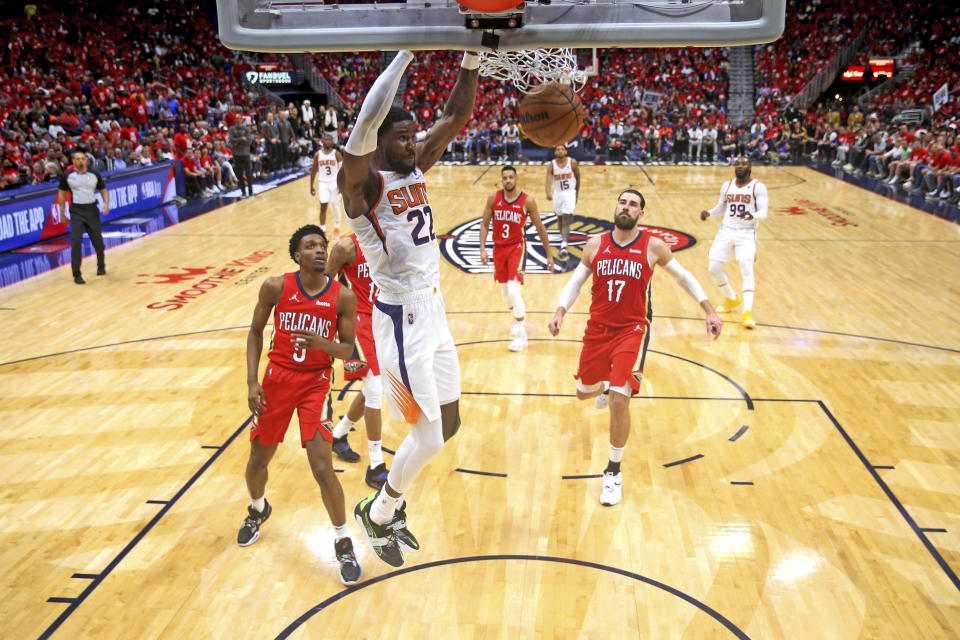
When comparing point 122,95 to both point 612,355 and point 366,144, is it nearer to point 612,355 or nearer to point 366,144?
point 612,355

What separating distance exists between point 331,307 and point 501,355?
12.2ft

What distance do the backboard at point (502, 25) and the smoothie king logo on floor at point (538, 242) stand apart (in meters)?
7.54

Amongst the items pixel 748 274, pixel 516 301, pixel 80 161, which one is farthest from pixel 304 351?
pixel 80 161

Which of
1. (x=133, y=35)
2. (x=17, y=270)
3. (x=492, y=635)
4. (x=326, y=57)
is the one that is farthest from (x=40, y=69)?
(x=492, y=635)

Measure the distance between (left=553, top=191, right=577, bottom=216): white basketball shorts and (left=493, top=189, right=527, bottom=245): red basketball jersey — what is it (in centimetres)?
403

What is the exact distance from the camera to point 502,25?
3.36m

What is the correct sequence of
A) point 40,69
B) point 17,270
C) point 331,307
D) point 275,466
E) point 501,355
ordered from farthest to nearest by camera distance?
point 40,69 < point 17,270 < point 501,355 < point 275,466 < point 331,307

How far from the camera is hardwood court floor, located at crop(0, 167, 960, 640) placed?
415 centimetres

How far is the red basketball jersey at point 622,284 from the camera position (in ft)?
17.9

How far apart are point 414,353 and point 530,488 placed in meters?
1.86

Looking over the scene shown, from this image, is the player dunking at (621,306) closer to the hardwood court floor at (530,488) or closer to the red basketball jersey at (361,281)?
the hardwood court floor at (530,488)

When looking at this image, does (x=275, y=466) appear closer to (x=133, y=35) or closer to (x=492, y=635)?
(x=492, y=635)

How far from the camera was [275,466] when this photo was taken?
5.75m

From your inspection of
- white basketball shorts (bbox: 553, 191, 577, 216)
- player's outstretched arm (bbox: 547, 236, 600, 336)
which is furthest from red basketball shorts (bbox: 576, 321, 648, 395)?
white basketball shorts (bbox: 553, 191, 577, 216)
